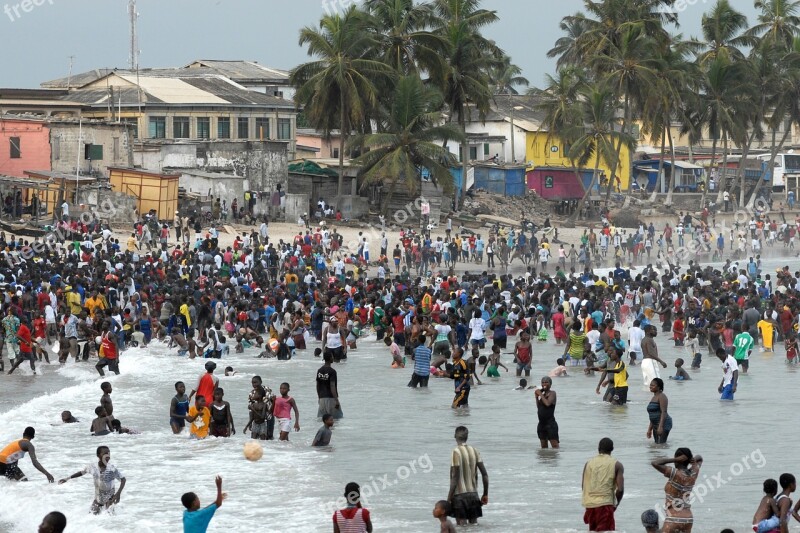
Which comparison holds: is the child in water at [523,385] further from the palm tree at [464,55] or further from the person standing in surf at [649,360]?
the palm tree at [464,55]

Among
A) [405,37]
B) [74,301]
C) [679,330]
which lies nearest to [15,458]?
[74,301]

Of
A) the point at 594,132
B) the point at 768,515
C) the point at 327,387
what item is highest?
the point at 594,132

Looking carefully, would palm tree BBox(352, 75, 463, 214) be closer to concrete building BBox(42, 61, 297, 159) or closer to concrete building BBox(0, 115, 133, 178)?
concrete building BBox(42, 61, 297, 159)

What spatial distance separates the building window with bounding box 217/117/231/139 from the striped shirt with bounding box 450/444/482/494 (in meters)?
44.6

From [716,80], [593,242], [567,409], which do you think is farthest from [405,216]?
[567,409]

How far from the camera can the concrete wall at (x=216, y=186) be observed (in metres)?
48.8

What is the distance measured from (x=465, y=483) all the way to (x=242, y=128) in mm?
45260

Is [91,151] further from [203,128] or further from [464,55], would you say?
[464,55]

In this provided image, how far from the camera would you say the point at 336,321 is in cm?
2484

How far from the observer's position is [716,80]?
6347 cm

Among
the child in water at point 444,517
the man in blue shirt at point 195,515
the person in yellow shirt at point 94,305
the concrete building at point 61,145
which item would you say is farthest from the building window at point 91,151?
the child in water at point 444,517

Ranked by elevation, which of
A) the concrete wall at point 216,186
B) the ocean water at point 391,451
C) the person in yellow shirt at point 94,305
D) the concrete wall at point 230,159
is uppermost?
the concrete wall at point 230,159

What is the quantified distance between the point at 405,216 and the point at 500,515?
38.8m

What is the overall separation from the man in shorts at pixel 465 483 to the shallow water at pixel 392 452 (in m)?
0.54
